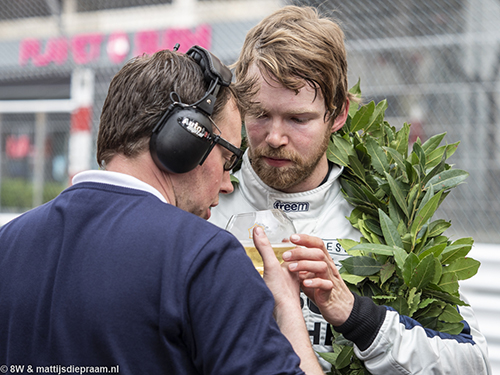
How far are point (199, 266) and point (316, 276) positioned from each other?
0.54m

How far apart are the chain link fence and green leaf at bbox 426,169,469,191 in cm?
150

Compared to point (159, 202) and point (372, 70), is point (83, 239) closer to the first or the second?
point (159, 202)

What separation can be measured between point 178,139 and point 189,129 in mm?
51

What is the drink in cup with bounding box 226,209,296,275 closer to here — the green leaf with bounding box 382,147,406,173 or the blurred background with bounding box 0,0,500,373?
the green leaf with bounding box 382,147,406,173

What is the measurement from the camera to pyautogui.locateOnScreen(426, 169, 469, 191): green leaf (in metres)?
1.78

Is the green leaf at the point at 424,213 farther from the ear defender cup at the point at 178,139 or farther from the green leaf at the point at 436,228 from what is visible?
the ear defender cup at the point at 178,139

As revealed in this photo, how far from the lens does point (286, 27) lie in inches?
79.7

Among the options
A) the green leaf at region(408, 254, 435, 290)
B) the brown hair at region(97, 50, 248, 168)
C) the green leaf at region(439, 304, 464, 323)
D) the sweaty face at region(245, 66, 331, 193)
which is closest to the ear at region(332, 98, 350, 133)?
the sweaty face at region(245, 66, 331, 193)

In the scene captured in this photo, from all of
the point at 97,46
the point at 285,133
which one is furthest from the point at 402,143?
the point at 97,46

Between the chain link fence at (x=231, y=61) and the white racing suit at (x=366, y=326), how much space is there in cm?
150

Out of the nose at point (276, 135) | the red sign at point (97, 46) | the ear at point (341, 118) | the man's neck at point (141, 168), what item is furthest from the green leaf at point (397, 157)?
the red sign at point (97, 46)

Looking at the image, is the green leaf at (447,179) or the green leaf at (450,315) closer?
the green leaf at (450,315)

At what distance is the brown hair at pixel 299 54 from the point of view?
1.87 m

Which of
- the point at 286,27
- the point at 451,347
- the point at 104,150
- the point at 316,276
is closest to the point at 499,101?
the point at 286,27
